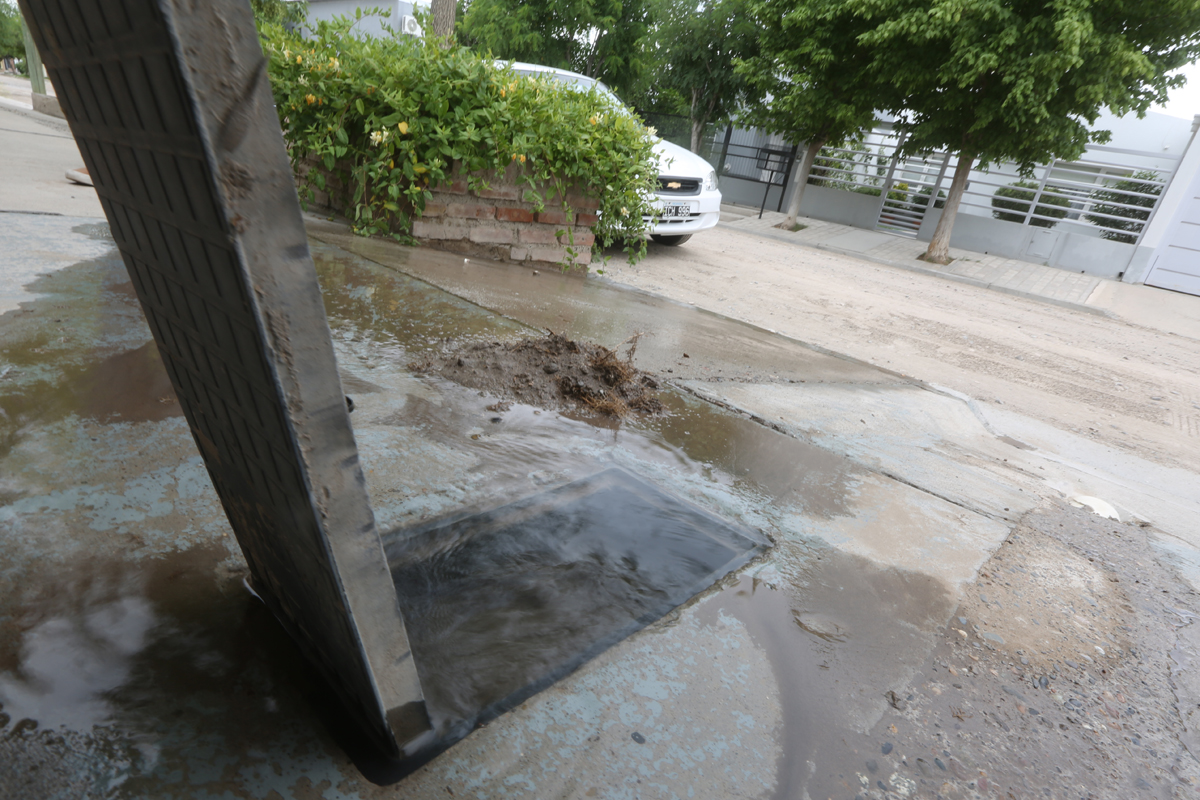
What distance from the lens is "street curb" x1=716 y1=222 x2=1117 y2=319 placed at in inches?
404

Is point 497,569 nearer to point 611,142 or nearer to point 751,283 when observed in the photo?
point 611,142

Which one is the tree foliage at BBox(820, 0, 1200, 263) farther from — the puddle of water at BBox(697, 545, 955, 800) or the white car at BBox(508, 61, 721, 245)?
the puddle of water at BBox(697, 545, 955, 800)

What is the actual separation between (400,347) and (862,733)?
2251 mm

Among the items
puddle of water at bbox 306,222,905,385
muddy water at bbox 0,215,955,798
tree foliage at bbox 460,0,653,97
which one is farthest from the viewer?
tree foliage at bbox 460,0,653,97

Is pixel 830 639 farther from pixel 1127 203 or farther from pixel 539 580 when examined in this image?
pixel 1127 203

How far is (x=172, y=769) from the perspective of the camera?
1.02 meters

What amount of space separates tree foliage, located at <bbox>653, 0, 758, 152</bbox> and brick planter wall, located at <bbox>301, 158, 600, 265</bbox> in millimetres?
14465

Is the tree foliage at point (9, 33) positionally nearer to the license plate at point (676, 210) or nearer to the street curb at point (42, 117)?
the street curb at point (42, 117)

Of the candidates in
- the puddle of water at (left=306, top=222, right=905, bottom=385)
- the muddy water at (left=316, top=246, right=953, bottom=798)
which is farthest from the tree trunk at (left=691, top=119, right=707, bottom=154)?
the muddy water at (left=316, top=246, right=953, bottom=798)

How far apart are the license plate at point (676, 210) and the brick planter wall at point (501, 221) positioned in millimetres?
2487

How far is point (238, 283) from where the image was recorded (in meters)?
0.75

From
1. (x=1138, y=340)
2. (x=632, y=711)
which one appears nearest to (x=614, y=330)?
(x=632, y=711)

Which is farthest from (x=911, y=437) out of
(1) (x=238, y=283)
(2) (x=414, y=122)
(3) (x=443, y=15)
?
(3) (x=443, y=15)

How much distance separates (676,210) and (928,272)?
6615 millimetres
